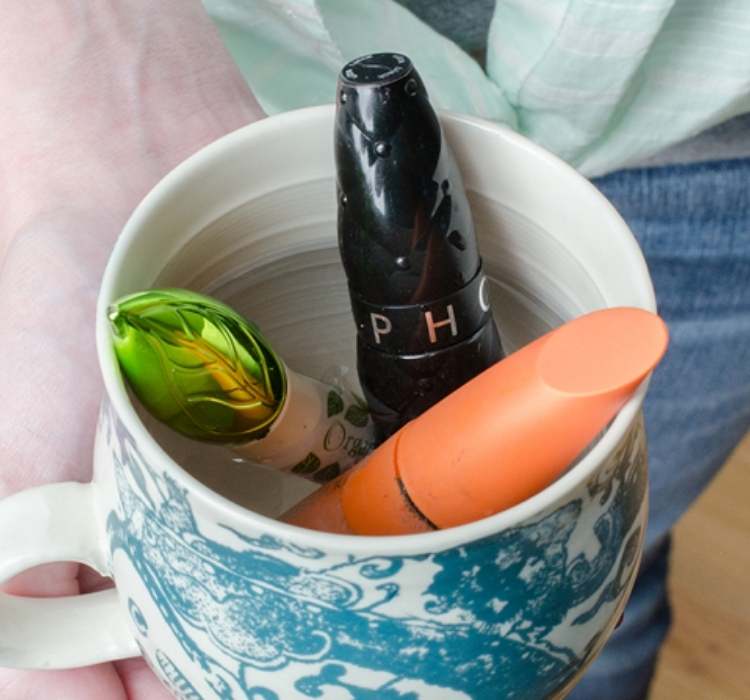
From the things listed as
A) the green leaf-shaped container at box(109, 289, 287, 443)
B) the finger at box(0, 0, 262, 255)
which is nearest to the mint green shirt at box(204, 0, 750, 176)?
the finger at box(0, 0, 262, 255)

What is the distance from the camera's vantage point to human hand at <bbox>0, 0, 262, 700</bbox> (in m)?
0.34

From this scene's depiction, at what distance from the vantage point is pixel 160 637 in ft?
0.83

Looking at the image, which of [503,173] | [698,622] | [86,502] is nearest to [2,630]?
[86,502]

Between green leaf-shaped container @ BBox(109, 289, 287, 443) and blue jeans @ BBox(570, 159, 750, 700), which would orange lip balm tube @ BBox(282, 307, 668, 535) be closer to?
green leaf-shaped container @ BBox(109, 289, 287, 443)

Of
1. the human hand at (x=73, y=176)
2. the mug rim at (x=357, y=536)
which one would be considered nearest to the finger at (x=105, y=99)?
the human hand at (x=73, y=176)

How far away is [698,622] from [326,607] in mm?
633

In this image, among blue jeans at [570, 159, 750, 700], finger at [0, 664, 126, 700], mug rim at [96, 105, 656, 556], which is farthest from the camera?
blue jeans at [570, 159, 750, 700]

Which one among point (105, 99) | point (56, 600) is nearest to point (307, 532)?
point (56, 600)

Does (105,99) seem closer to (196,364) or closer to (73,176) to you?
(73,176)

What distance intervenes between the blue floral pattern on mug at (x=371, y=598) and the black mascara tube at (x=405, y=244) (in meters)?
0.05

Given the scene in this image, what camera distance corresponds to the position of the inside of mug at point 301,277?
28cm

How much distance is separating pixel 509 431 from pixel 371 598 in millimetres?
43

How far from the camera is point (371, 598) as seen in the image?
216 mm

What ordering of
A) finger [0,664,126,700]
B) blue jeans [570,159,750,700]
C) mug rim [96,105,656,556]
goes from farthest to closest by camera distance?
1. blue jeans [570,159,750,700]
2. finger [0,664,126,700]
3. mug rim [96,105,656,556]
